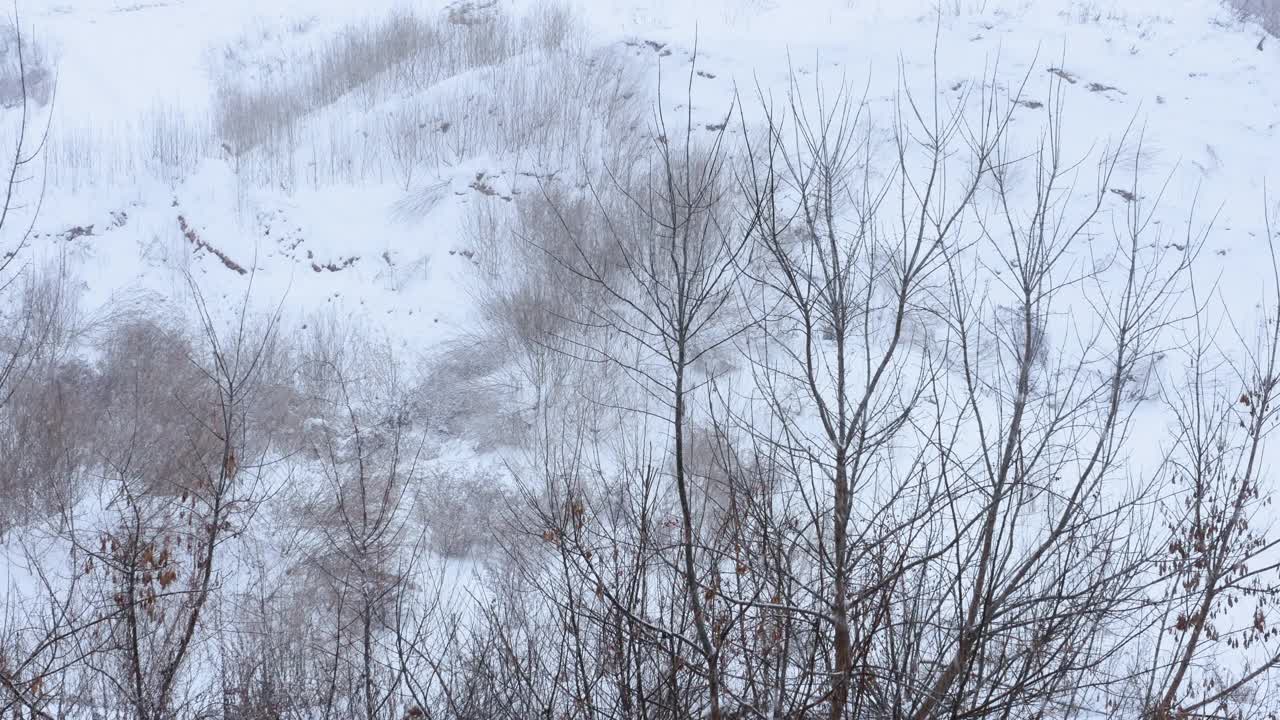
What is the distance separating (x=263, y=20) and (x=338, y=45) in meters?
4.87

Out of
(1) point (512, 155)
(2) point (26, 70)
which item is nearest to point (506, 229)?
(1) point (512, 155)

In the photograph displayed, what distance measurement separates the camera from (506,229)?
62.5ft

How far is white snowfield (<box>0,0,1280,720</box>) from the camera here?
12.6 m

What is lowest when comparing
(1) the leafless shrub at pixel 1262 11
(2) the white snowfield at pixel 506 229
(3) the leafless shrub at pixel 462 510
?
(3) the leafless shrub at pixel 462 510

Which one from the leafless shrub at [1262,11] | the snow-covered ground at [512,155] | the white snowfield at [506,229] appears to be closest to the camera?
the white snowfield at [506,229]

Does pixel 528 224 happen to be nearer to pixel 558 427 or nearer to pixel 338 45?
pixel 558 427

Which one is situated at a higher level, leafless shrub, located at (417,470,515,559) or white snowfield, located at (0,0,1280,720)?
white snowfield, located at (0,0,1280,720)

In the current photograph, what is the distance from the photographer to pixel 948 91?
21.3 meters

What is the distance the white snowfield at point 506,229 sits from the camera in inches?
497

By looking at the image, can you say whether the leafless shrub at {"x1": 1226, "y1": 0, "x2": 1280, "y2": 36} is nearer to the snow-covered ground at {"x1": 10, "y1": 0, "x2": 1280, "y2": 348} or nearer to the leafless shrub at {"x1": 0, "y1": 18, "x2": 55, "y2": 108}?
the snow-covered ground at {"x1": 10, "y1": 0, "x2": 1280, "y2": 348}

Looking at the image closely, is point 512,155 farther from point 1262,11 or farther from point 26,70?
point 1262,11

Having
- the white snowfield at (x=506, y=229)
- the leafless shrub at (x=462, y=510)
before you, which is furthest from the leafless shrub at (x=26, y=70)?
the leafless shrub at (x=462, y=510)

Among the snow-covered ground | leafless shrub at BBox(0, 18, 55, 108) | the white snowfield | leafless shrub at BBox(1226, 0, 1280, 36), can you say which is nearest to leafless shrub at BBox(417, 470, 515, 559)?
the white snowfield

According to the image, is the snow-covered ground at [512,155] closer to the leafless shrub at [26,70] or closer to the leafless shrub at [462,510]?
the leafless shrub at [26,70]
